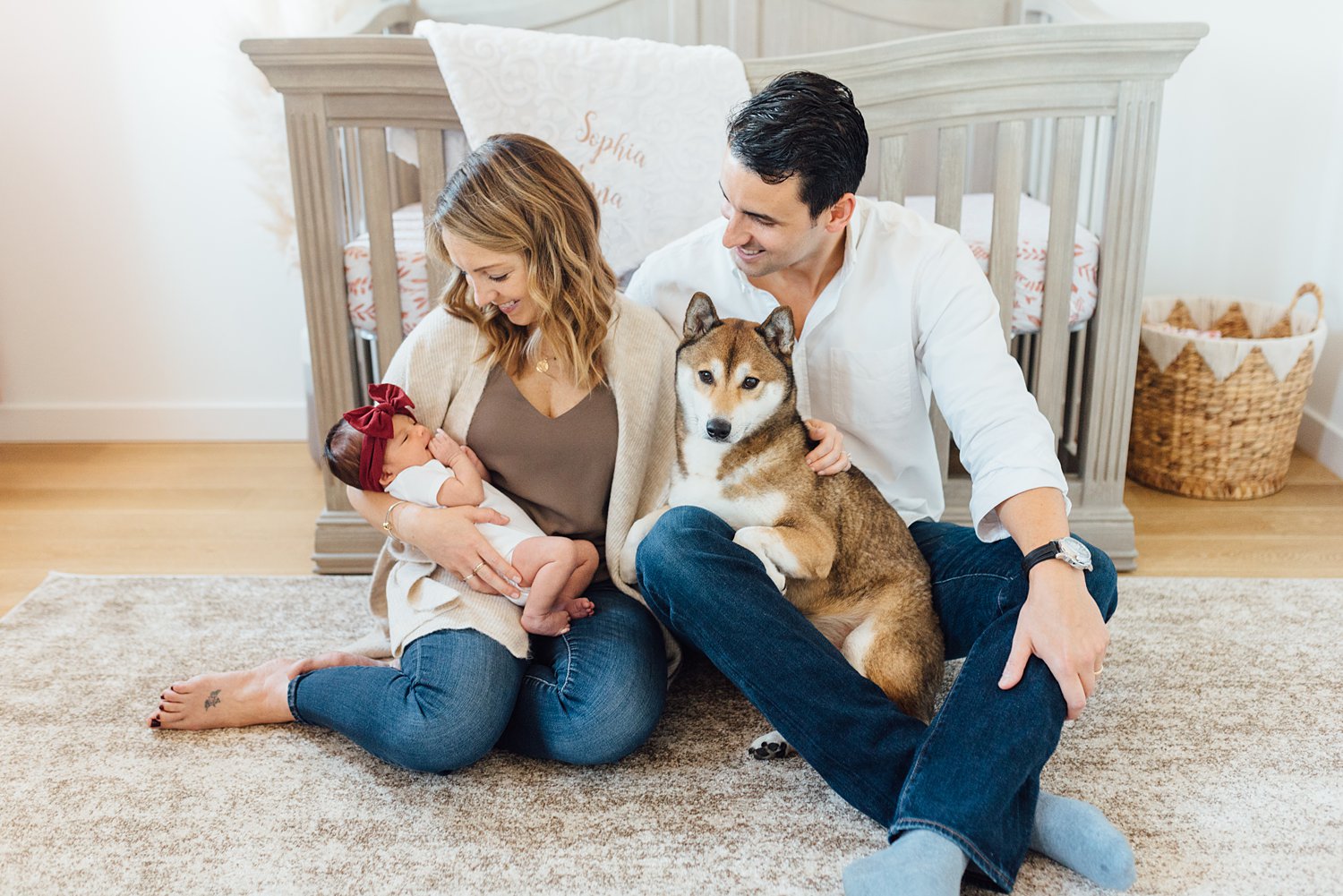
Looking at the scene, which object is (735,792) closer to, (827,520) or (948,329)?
(827,520)

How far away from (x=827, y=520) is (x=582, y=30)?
1.79 metres

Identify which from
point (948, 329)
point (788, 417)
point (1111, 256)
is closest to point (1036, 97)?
point (1111, 256)

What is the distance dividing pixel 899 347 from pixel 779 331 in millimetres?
240

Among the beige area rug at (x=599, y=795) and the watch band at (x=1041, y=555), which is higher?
the watch band at (x=1041, y=555)

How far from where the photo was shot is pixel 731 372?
1365 mm

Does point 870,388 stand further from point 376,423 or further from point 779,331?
point 376,423

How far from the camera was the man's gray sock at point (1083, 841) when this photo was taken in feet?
3.86

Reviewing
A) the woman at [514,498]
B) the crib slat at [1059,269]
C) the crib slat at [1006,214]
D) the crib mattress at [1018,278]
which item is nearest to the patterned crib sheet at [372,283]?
the crib mattress at [1018,278]

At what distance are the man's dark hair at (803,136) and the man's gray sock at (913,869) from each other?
2.55 ft

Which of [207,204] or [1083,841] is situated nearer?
[1083,841]

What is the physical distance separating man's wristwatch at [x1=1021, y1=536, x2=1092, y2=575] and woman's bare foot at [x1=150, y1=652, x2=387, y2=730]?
92 cm

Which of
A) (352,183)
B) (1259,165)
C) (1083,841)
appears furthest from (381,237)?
(1259,165)

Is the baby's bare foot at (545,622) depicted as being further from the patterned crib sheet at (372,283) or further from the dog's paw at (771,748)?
the patterned crib sheet at (372,283)

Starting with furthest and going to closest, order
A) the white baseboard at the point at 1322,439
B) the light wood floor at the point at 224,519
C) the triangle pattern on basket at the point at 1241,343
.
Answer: the white baseboard at the point at 1322,439 → the triangle pattern on basket at the point at 1241,343 → the light wood floor at the point at 224,519
